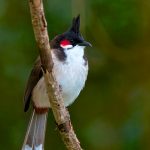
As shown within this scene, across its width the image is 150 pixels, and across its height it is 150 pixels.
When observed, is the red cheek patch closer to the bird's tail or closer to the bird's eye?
the bird's eye

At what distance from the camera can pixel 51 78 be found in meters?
3.56

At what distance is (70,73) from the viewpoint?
4527 mm

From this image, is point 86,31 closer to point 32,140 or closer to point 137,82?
point 137,82

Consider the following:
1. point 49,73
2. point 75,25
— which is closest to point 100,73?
point 75,25

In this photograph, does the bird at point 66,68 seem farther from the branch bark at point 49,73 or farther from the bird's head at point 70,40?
the branch bark at point 49,73

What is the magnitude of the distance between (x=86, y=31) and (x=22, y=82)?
548 mm

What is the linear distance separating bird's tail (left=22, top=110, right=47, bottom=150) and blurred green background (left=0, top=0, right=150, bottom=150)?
28.9 inches

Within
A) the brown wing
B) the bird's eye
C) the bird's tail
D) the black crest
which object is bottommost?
the bird's tail

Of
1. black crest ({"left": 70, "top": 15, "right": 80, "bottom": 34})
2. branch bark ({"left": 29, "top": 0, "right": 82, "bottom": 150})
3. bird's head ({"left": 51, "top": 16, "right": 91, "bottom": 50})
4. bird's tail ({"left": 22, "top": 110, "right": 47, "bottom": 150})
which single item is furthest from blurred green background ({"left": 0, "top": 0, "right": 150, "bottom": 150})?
branch bark ({"left": 29, "top": 0, "right": 82, "bottom": 150})

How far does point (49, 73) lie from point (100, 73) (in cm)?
226

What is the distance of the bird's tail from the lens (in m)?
4.88

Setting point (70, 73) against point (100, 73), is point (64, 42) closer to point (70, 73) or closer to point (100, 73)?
point (70, 73)

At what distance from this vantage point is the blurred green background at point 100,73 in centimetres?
547

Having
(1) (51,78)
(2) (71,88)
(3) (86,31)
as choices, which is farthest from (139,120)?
(1) (51,78)
